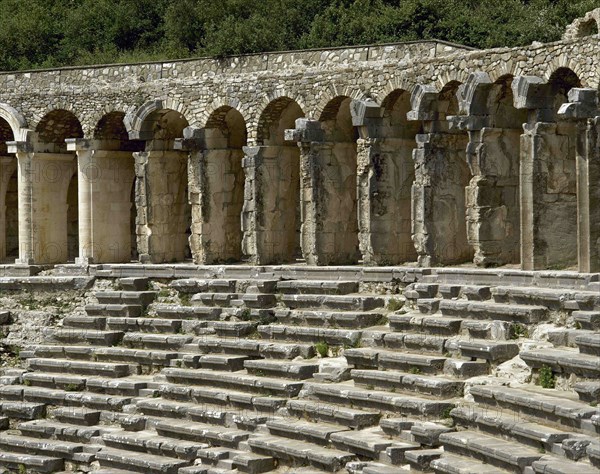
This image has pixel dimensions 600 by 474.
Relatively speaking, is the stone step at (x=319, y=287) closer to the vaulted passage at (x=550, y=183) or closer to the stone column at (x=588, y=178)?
the vaulted passage at (x=550, y=183)

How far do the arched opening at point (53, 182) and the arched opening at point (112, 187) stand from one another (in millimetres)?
1181

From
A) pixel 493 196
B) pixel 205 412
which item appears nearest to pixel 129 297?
pixel 205 412

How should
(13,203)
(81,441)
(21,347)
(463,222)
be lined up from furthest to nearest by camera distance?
1. (13,203)
2. (21,347)
3. (463,222)
4. (81,441)

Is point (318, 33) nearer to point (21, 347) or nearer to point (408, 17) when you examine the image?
point (408, 17)

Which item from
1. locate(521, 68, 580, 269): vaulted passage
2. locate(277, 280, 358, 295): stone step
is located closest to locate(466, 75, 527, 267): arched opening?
locate(521, 68, 580, 269): vaulted passage

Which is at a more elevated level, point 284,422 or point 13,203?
point 13,203

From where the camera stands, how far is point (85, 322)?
26.8 metres

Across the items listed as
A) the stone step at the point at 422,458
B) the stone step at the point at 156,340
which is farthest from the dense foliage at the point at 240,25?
the stone step at the point at 422,458

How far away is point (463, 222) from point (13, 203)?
1265 cm

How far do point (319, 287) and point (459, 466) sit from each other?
7.70 meters

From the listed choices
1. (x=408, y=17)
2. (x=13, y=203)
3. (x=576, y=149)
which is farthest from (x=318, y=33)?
(x=576, y=149)

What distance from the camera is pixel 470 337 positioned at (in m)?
20.4

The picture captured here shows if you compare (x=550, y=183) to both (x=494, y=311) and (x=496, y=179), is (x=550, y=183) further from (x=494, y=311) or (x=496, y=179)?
(x=494, y=311)

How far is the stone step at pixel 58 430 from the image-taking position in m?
22.8
